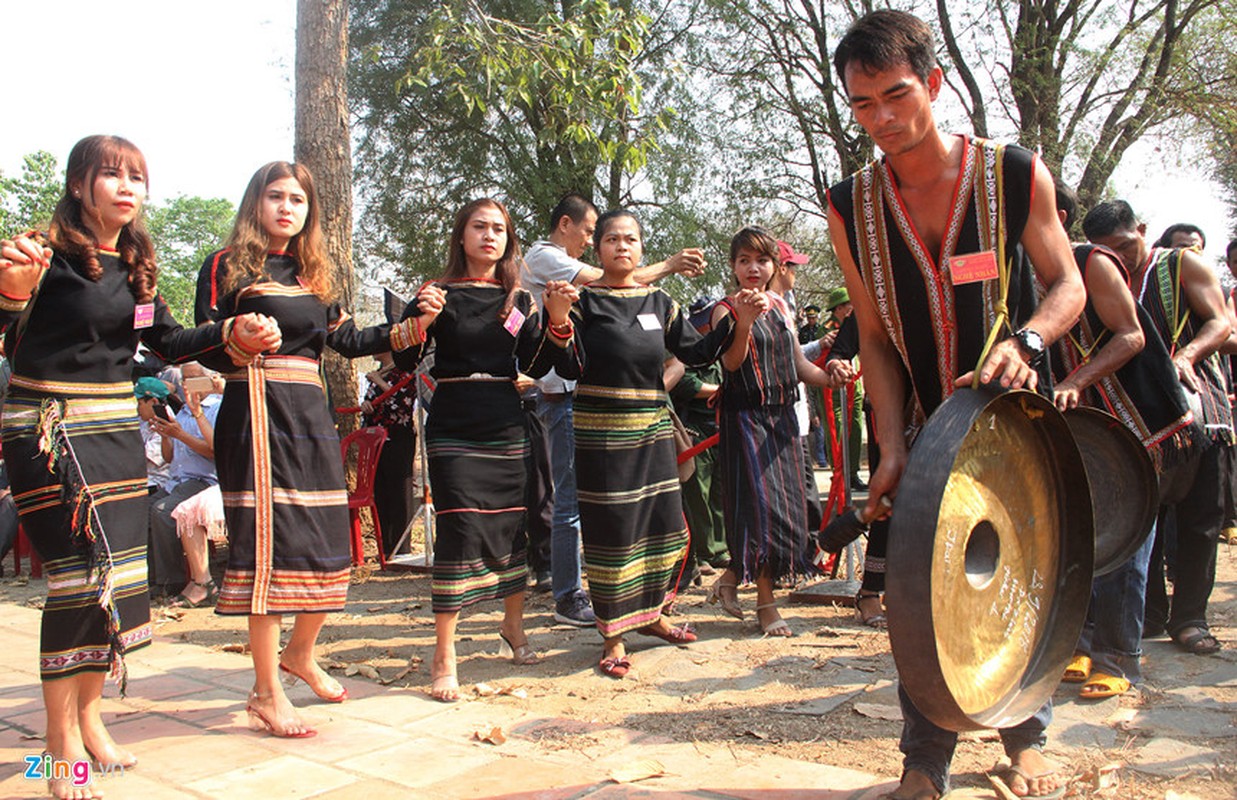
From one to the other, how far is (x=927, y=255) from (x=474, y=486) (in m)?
2.31

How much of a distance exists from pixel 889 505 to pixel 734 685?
1.73 meters

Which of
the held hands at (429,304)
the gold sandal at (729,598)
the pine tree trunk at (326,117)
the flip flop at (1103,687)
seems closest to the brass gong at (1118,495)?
the flip flop at (1103,687)

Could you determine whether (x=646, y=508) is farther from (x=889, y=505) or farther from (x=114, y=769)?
(x=114, y=769)

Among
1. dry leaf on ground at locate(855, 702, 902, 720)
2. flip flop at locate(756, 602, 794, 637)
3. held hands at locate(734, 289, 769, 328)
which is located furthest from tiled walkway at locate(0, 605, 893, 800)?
held hands at locate(734, 289, 769, 328)

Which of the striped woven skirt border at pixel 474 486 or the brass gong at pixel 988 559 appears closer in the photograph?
the brass gong at pixel 988 559

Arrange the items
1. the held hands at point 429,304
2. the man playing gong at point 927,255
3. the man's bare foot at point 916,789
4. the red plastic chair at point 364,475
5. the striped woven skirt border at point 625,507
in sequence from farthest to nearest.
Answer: the red plastic chair at point 364,475
the striped woven skirt border at point 625,507
the held hands at point 429,304
the man's bare foot at point 916,789
the man playing gong at point 927,255

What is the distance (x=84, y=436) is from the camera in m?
3.24

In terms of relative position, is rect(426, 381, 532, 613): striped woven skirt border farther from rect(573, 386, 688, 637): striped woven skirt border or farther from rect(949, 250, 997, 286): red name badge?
rect(949, 250, 997, 286): red name badge

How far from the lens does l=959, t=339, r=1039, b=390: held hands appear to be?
7.45 ft

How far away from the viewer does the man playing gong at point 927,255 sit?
254 cm

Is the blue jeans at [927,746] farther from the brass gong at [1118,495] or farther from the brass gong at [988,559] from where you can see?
the brass gong at [1118,495]

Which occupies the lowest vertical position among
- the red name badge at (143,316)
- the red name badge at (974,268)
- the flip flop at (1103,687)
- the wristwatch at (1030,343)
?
the flip flop at (1103,687)

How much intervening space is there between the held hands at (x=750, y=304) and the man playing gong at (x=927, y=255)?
5.34 ft

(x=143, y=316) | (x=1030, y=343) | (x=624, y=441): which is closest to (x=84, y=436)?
(x=143, y=316)
